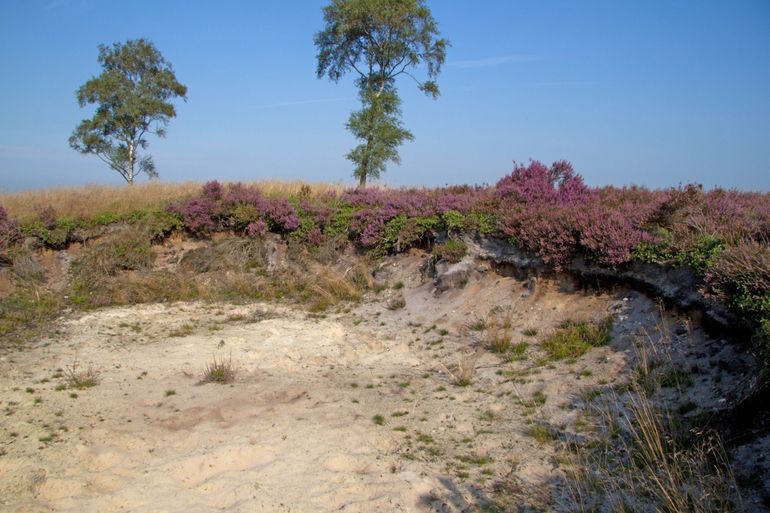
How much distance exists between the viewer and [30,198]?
16875 mm

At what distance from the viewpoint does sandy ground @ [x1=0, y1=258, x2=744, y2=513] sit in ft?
18.2

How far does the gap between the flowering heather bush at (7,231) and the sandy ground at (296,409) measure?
4.68 meters

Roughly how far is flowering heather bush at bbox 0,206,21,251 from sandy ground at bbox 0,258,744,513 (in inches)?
184

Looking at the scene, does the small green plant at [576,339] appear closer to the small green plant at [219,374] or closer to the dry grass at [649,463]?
the dry grass at [649,463]

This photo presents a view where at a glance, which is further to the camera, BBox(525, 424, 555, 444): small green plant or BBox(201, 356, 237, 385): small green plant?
BBox(201, 356, 237, 385): small green plant

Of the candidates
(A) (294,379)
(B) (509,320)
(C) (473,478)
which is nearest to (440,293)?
(B) (509,320)

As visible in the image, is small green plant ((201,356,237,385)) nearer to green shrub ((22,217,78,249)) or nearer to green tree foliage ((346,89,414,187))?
green shrub ((22,217,78,249))

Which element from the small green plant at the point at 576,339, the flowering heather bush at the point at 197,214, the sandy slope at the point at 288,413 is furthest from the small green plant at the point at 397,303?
the flowering heather bush at the point at 197,214

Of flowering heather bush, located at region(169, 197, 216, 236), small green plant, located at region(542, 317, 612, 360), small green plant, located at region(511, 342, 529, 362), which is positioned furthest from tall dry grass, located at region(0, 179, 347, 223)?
small green plant, located at region(542, 317, 612, 360)

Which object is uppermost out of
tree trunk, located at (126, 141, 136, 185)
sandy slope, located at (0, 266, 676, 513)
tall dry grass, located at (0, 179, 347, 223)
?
tree trunk, located at (126, 141, 136, 185)

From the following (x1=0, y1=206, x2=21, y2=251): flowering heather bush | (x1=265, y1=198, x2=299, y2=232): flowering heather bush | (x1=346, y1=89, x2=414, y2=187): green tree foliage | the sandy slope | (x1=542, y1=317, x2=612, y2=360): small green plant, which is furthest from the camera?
(x1=346, y1=89, x2=414, y2=187): green tree foliage

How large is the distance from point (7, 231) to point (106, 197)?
10.4 feet

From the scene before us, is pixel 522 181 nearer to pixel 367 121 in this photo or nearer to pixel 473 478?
pixel 473 478

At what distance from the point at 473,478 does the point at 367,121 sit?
18.4 m
